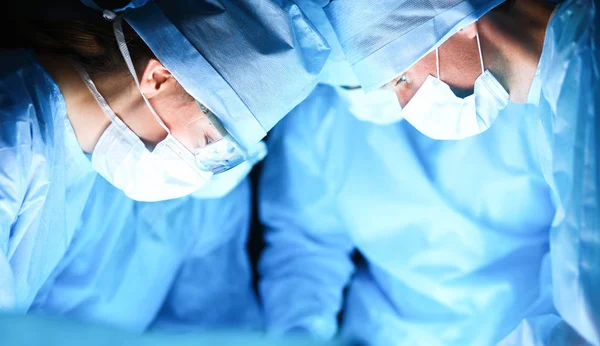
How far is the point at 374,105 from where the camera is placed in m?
1.47

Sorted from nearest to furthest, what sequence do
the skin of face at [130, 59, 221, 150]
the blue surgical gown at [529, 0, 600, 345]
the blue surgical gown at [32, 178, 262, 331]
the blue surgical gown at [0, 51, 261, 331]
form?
the blue surgical gown at [529, 0, 600, 345], the blue surgical gown at [0, 51, 261, 331], the skin of face at [130, 59, 221, 150], the blue surgical gown at [32, 178, 262, 331]

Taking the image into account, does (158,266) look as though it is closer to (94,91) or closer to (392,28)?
(94,91)

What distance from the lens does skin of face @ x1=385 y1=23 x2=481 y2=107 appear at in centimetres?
118

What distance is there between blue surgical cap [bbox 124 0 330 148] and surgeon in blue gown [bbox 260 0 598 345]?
0.10m

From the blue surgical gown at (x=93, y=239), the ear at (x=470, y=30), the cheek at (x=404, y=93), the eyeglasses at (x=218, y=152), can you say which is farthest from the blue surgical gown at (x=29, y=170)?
the ear at (x=470, y=30)

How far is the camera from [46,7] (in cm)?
132

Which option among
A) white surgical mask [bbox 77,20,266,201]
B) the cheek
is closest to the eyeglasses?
white surgical mask [bbox 77,20,266,201]

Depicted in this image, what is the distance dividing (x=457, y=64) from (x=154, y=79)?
649 mm

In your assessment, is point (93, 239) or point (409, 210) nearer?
point (93, 239)

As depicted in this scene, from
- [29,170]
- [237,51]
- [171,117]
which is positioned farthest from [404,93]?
[29,170]

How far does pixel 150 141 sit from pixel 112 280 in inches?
18.4

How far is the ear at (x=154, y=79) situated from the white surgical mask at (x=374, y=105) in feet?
1.59

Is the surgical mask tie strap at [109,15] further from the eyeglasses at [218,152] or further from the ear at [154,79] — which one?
the eyeglasses at [218,152]

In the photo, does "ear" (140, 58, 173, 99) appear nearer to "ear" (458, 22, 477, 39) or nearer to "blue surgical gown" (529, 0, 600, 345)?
"ear" (458, 22, 477, 39)
